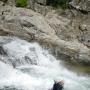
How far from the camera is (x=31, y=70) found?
22.5 metres

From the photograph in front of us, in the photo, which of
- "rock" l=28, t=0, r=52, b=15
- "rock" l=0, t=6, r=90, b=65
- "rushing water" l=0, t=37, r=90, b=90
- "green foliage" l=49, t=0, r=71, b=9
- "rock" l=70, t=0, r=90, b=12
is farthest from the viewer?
"green foliage" l=49, t=0, r=71, b=9

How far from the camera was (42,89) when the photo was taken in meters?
20.1

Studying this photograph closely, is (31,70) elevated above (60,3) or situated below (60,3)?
below

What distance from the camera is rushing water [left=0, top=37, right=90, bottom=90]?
20.8 meters

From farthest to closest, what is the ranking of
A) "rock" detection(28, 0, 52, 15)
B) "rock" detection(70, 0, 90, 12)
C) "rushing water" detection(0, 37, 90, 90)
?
"rock" detection(70, 0, 90, 12) < "rock" detection(28, 0, 52, 15) < "rushing water" detection(0, 37, 90, 90)

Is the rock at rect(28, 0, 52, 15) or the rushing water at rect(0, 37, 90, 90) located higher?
the rock at rect(28, 0, 52, 15)

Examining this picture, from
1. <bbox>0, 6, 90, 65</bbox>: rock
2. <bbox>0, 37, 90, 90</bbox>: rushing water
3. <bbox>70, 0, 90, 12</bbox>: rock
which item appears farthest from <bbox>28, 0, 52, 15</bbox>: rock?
<bbox>0, 37, 90, 90</bbox>: rushing water

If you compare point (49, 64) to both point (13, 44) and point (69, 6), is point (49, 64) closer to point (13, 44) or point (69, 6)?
point (13, 44)

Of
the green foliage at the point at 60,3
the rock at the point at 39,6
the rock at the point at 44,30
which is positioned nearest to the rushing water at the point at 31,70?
the rock at the point at 44,30

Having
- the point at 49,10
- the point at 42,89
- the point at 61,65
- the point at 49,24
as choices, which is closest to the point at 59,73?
the point at 61,65

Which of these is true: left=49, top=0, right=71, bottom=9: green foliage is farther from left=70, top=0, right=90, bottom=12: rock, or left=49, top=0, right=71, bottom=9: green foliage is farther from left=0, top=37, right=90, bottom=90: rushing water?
left=0, top=37, right=90, bottom=90: rushing water

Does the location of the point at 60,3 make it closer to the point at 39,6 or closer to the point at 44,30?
the point at 39,6

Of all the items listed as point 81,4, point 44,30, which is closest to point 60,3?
point 81,4

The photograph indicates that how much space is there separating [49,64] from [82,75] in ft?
8.41
